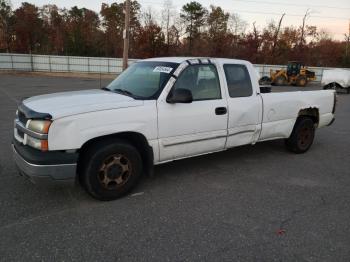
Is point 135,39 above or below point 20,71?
above

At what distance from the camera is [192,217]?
12.1 feet

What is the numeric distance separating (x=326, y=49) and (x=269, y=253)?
55.1 m

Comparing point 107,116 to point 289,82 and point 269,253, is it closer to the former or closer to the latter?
point 269,253

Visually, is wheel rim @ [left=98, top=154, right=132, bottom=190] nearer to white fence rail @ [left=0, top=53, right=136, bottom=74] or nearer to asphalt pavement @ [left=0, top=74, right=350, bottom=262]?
asphalt pavement @ [left=0, top=74, right=350, bottom=262]

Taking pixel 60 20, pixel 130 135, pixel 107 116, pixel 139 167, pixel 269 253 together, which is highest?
pixel 60 20

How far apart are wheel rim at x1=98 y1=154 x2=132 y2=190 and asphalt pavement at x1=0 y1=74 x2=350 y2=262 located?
25 cm

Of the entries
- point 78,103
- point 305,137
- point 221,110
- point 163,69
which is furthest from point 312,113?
point 78,103

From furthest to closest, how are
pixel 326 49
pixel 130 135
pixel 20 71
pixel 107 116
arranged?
pixel 326 49
pixel 20 71
pixel 130 135
pixel 107 116

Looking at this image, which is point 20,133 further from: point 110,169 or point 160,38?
point 160,38

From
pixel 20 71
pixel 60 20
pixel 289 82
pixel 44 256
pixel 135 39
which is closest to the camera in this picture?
pixel 44 256

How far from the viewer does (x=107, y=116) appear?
3.77 metres

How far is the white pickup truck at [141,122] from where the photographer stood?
140 inches

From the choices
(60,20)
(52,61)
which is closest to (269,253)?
(52,61)

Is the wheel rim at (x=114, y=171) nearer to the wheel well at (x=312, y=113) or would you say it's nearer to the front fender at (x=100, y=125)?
the front fender at (x=100, y=125)
